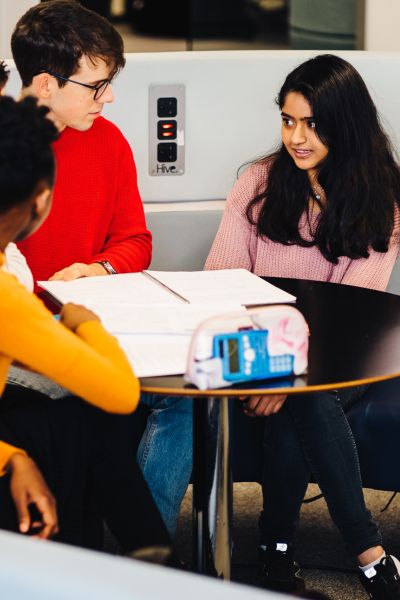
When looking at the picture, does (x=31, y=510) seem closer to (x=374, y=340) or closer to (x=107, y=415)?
(x=107, y=415)

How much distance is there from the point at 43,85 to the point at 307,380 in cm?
99

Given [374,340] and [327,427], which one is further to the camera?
[327,427]

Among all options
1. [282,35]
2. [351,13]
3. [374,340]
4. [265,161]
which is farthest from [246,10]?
[374,340]

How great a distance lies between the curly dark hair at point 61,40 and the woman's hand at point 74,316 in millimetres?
785

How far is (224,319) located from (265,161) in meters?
1.03

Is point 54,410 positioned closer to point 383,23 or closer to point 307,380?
point 307,380

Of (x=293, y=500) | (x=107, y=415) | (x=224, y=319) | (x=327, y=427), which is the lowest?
(x=293, y=500)

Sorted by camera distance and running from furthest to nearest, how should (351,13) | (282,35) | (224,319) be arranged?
(282,35) < (351,13) < (224,319)

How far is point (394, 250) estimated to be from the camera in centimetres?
228

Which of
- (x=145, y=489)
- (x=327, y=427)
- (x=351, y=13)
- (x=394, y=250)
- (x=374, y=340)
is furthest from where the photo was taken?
(x=351, y=13)

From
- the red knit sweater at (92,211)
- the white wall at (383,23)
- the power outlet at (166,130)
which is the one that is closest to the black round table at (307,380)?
the red knit sweater at (92,211)

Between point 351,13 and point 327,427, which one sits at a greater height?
point 351,13

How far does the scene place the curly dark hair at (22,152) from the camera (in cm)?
131

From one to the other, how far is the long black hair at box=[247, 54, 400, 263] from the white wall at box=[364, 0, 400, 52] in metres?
0.96
